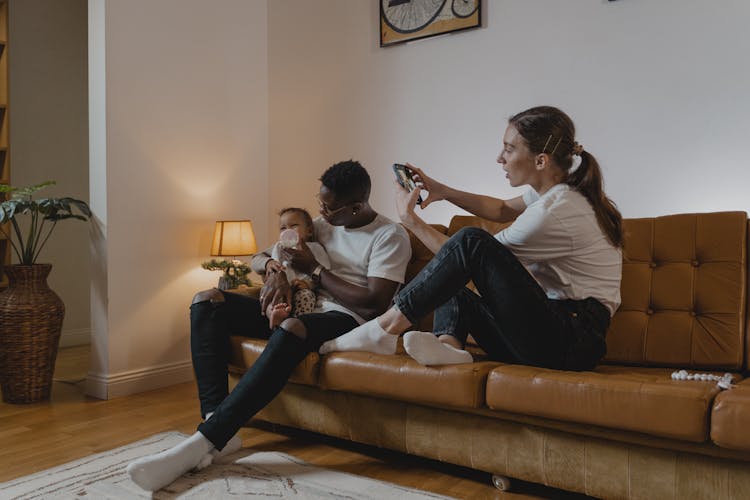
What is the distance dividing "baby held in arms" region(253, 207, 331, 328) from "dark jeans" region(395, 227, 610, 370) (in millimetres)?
563

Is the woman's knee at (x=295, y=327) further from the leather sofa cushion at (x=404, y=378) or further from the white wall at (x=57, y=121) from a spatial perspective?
the white wall at (x=57, y=121)

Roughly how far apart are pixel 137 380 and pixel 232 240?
82cm

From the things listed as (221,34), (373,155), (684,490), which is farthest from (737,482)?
(221,34)

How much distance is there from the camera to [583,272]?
2000 millimetres

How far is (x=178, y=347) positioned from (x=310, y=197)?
1158mm

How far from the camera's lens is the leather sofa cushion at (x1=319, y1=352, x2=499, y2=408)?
186 centimetres

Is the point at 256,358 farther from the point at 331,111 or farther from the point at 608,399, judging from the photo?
the point at 331,111

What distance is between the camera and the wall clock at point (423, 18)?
3295mm

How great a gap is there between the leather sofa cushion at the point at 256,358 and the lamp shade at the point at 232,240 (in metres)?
0.98

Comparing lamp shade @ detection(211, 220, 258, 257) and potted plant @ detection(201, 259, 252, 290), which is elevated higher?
lamp shade @ detection(211, 220, 258, 257)

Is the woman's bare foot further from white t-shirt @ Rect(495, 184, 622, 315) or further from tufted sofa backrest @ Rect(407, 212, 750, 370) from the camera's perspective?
tufted sofa backrest @ Rect(407, 212, 750, 370)

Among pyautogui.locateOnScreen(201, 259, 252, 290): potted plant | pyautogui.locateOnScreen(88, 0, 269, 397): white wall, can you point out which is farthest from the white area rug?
pyautogui.locateOnScreen(201, 259, 252, 290): potted plant

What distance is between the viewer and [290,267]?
2.54 m

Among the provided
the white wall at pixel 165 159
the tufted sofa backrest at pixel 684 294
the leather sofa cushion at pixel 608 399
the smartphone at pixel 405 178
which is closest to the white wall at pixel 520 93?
the white wall at pixel 165 159
